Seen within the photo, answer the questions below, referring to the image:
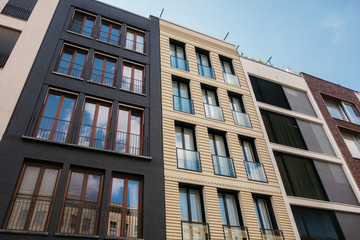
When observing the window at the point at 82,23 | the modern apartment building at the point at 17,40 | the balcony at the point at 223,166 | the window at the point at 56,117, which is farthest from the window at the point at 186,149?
the window at the point at 82,23

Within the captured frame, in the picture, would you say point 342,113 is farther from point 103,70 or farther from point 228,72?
point 103,70

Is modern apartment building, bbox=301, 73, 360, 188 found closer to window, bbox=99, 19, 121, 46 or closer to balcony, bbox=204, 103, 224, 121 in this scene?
balcony, bbox=204, 103, 224, 121

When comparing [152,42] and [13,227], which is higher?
[152,42]

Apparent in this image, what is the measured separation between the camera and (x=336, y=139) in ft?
61.0

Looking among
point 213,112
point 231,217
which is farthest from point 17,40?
point 231,217

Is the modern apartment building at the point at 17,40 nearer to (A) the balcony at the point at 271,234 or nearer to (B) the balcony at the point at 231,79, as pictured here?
(B) the balcony at the point at 231,79

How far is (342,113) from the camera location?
2189 cm

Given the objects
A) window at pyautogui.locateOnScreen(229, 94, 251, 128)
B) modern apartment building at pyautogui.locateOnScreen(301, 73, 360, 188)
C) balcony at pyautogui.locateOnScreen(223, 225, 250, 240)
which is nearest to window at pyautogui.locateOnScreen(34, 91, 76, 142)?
balcony at pyautogui.locateOnScreen(223, 225, 250, 240)

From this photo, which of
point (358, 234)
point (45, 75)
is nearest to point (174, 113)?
point (45, 75)

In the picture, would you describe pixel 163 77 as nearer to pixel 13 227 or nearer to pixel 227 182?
pixel 227 182

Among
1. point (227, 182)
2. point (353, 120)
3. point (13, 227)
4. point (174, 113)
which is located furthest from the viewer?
point (353, 120)

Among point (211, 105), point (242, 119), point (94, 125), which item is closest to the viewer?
point (94, 125)

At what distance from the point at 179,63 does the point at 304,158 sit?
949 cm

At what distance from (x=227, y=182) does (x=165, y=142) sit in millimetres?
3522
